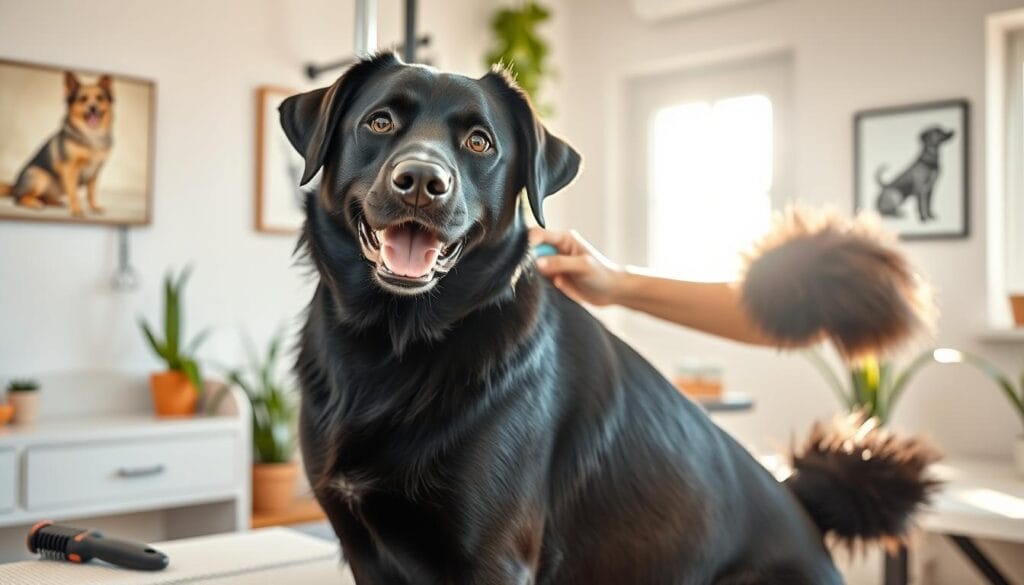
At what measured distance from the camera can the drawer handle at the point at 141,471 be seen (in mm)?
2881

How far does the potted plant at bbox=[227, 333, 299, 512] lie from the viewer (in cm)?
337

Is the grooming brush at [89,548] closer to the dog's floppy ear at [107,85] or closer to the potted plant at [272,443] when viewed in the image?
the potted plant at [272,443]

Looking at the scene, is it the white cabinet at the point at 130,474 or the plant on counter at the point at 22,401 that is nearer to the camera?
the white cabinet at the point at 130,474

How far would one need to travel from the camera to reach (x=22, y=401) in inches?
117

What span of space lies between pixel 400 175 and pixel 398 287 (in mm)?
107

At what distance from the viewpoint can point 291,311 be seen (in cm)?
386

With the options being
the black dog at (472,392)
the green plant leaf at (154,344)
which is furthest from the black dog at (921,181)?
the black dog at (472,392)

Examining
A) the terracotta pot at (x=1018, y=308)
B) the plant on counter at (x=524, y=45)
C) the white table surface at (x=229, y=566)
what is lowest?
the white table surface at (x=229, y=566)

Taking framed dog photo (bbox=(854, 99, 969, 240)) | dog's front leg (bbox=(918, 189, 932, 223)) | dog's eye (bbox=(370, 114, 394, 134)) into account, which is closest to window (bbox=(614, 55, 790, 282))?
framed dog photo (bbox=(854, 99, 969, 240))

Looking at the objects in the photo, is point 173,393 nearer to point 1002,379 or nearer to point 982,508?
point 982,508

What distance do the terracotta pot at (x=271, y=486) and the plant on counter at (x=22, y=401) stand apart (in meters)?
0.74

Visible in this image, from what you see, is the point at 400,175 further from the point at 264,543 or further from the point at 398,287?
the point at 264,543

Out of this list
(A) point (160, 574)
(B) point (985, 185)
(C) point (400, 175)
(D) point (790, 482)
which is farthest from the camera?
(B) point (985, 185)

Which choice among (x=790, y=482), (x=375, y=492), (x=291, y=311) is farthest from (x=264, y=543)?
(x=291, y=311)
